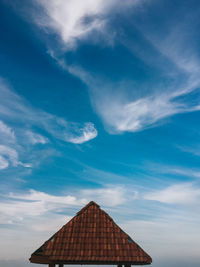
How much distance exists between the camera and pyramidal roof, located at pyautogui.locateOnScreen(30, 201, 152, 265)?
13.3 metres

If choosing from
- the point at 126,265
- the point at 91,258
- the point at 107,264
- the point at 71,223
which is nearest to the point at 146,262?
the point at 126,265

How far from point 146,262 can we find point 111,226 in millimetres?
2971

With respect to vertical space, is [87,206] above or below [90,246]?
above

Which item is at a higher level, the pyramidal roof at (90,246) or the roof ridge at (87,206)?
the roof ridge at (87,206)

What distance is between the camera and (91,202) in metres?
16.9

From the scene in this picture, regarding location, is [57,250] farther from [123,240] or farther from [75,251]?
[123,240]

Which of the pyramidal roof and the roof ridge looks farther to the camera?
the roof ridge

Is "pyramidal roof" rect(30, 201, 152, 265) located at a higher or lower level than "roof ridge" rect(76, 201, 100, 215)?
lower

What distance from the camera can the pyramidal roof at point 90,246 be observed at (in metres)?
13.3

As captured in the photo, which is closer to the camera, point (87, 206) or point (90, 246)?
point (90, 246)

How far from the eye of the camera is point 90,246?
543 inches

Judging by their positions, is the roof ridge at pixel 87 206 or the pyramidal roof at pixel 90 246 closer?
the pyramidal roof at pixel 90 246

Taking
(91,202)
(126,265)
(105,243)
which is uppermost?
(91,202)

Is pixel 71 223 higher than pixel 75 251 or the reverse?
higher
